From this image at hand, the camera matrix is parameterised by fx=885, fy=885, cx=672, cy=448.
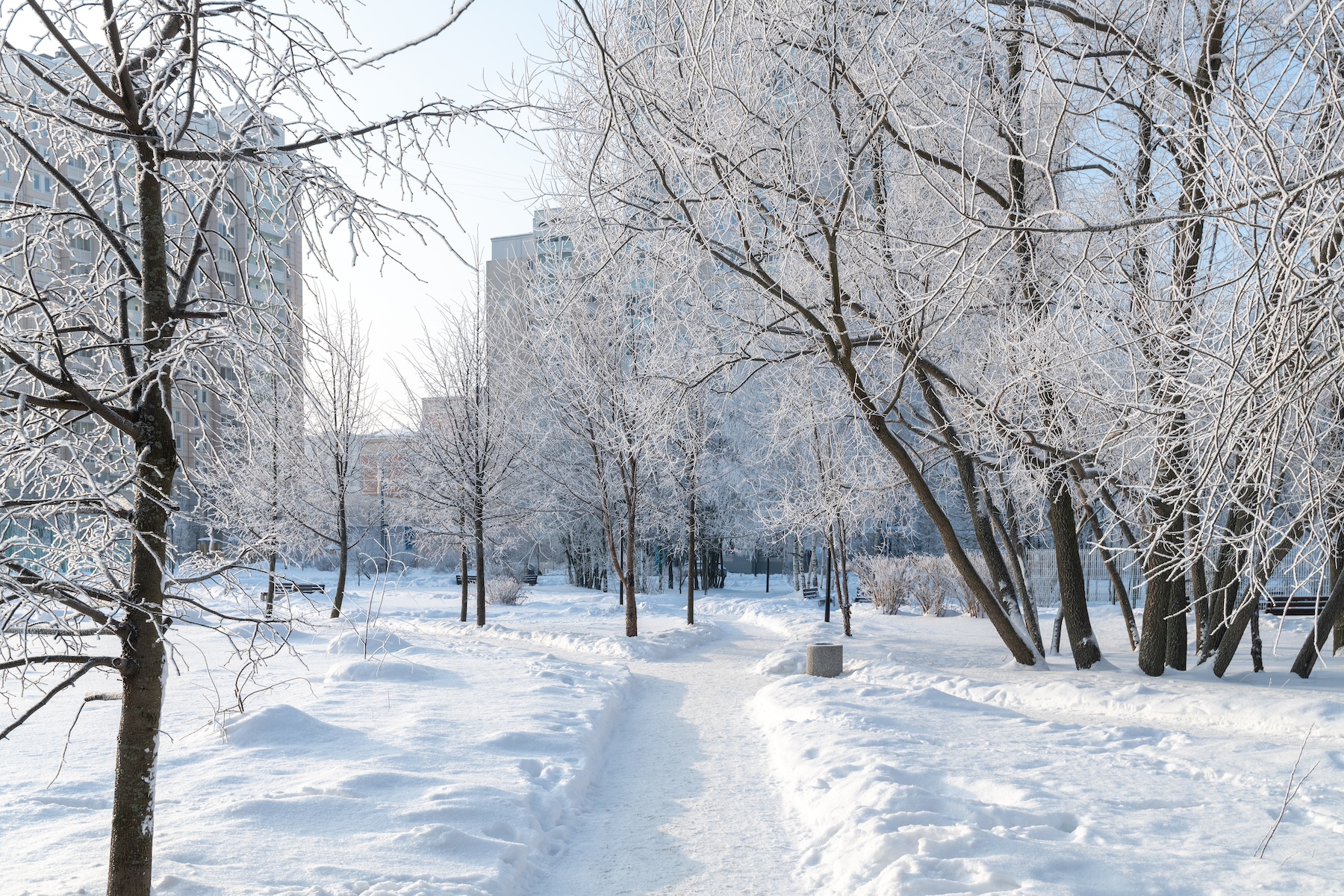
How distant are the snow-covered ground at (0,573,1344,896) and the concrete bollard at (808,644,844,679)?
2.33ft

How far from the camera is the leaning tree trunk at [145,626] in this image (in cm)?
326

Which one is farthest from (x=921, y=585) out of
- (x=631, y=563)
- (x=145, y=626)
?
(x=145, y=626)

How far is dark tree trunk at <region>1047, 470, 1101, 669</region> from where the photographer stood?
1073cm

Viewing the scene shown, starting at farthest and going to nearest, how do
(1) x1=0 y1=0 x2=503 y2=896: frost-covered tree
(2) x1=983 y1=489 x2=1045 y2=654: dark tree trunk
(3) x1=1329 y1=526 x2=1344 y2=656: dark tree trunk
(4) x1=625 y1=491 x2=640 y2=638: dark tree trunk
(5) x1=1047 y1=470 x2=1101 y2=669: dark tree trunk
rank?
(4) x1=625 y1=491 x2=640 y2=638: dark tree trunk, (2) x1=983 y1=489 x2=1045 y2=654: dark tree trunk, (5) x1=1047 y1=470 x2=1101 y2=669: dark tree trunk, (3) x1=1329 y1=526 x2=1344 y2=656: dark tree trunk, (1) x1=0 y1=0 x2=503 y2=896: frost-covered tree

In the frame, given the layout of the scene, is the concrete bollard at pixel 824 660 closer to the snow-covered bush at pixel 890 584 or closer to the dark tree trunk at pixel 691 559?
the dark tree trunk at pixel 691 559

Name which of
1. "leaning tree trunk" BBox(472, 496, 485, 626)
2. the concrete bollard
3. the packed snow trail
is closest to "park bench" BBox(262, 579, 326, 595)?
the packed snow trail

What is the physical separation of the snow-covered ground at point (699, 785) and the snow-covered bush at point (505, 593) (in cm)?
1465

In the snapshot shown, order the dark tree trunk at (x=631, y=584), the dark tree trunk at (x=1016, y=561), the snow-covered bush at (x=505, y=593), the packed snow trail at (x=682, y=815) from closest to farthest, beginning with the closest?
the packed snow trail at (x=682, y=815) < the dark tree trunk at (x=1016, y=561) < the dark tree trunk at (x=631, y=584) < the snow-covered bush at (x=505, y=593)

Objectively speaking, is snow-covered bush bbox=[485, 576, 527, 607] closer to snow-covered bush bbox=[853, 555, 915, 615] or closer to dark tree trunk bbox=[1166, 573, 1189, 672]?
snow-covered bush bbox=[853, 555, 915, 615]

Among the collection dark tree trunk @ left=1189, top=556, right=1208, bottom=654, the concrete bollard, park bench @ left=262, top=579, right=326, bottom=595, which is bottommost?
the concrete bollard

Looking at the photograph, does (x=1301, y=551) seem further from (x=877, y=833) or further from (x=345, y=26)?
(x=345, y=26)

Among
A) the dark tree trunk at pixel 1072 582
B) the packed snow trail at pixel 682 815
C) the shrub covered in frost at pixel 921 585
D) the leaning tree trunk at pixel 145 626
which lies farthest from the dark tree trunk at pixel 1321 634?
→ the shrub covered in frost at pixel 921 585

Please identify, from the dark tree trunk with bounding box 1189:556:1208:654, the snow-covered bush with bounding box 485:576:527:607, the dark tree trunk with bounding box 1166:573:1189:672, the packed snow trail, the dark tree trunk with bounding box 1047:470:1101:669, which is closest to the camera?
the packed snow trail

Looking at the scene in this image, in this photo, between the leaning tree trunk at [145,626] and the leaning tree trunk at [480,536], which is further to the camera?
the leaning tree trunk at [480,536]
